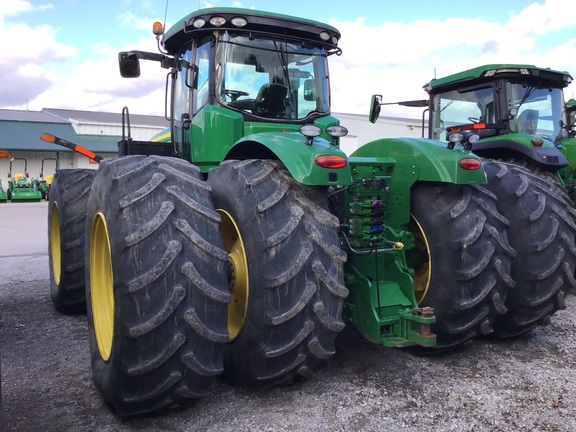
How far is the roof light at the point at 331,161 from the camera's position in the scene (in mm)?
2863

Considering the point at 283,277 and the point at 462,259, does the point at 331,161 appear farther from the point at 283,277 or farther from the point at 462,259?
the point at 462,259

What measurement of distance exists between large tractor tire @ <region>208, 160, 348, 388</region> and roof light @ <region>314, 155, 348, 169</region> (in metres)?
0.21

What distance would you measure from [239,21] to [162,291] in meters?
2.35

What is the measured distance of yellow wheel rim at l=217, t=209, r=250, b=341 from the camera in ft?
9.99

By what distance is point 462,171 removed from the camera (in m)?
3.32

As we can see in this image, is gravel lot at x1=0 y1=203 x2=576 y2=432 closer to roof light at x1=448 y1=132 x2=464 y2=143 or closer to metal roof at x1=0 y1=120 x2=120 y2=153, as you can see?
roof light at x1=448 y1=132 x2=464 y2=143

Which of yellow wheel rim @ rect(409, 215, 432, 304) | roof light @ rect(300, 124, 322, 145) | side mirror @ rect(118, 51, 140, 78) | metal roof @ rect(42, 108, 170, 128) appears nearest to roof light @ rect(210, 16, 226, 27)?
side mirror @ rect(118, 51, 140, 78)

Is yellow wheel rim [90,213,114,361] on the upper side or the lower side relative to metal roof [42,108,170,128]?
lower

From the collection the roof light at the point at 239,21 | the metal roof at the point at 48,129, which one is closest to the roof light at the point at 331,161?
the roof light at the point at 239,21

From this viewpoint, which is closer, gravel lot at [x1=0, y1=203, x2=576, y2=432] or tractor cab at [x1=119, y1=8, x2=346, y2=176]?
gravel lot at [x1=0, y1=203, x2=576, y2=432]

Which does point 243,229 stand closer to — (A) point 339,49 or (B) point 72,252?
(A) point 339,49

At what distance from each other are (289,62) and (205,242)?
7.21ft

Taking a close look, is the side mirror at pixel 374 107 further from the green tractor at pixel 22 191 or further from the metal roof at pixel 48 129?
the metal roof at pixel 48 129

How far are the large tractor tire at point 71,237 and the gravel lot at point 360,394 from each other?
669 mm
